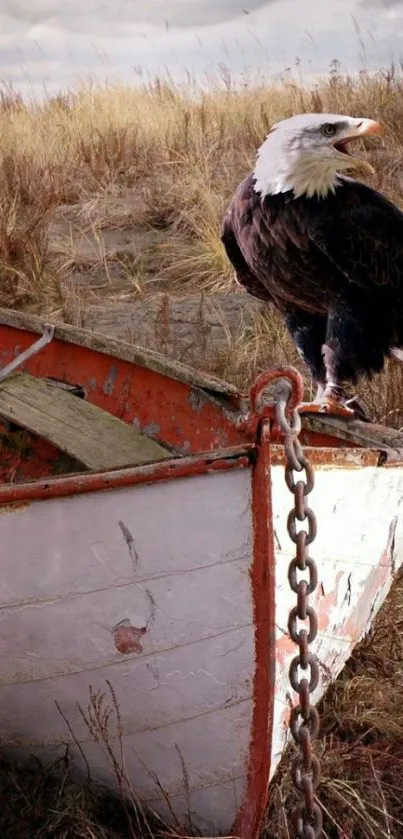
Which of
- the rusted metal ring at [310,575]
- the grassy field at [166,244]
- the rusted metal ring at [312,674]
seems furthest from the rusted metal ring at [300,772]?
the grassy field at [166,244]

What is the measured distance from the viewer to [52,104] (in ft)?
39.2

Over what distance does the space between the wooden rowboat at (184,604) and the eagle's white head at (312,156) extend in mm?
1326

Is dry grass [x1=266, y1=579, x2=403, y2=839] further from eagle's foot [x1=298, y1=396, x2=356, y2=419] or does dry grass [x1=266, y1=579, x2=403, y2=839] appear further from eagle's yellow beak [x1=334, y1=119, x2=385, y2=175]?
eagle's yellow beak [x1=334, y1=119, x2=385, y2=175]

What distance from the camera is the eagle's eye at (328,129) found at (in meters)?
3.43

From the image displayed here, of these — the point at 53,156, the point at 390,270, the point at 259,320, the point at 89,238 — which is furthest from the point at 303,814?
the point at 53,156

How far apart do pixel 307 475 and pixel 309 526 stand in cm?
9

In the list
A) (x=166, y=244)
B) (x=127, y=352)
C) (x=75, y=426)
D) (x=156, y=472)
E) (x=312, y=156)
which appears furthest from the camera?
(x=166, y=244)

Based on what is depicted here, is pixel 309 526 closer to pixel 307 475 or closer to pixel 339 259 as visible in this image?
pixel 307 475

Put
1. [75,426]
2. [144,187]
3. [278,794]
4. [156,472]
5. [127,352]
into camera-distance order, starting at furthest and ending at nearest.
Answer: [144,187] < [127,352] < [75,426] < [278,794] < [156,472]

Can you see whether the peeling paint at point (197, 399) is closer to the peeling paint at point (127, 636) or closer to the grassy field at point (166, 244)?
the grassy field at point (166, 244)

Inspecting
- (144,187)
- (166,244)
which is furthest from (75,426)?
(144,187)

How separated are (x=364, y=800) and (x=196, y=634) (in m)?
0.70

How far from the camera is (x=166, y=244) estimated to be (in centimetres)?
771

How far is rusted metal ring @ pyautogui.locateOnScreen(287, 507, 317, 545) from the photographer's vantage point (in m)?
1.81
